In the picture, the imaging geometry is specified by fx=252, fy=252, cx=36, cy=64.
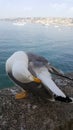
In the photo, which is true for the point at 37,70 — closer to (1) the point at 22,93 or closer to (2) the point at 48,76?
(2) the point at 48,76

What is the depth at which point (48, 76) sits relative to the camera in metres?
4.77

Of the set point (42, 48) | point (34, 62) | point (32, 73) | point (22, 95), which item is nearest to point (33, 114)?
point (22, 95)

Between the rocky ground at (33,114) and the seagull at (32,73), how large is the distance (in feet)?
1.57

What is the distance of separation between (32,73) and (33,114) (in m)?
0.82

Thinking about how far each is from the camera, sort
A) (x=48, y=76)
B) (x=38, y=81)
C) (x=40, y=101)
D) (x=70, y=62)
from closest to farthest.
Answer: (x=38, y=81) → (x=48, y=76) → (x=40, y=101) → (x=70, y=62)

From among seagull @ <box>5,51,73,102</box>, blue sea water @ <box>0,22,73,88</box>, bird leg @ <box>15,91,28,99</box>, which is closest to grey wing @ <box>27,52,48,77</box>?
seagull @ <box>5,51,73,102</box>

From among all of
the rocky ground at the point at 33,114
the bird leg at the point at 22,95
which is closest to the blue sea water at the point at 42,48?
the bird leg at the point at 22,95

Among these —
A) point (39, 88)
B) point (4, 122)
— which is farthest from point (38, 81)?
point (4, 122)

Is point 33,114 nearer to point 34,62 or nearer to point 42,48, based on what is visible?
point 34,62

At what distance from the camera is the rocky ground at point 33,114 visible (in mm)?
4609

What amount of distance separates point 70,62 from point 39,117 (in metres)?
21.0

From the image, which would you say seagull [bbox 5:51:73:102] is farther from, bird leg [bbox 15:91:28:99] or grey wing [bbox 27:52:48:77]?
bird leg [bbox 15:91:28:99]

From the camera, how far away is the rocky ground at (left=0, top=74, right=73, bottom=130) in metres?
4.61

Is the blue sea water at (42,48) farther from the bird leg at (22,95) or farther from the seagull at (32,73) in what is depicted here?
the seagull at (32,73)
